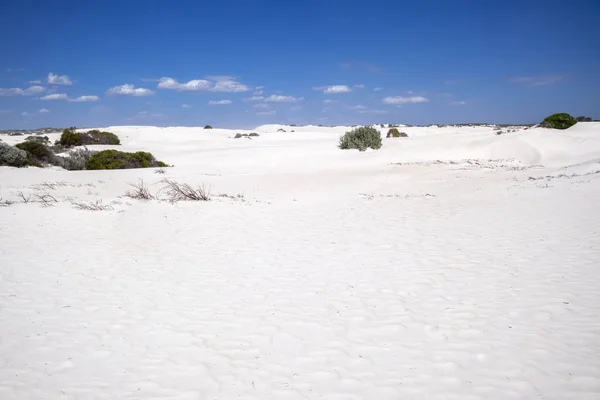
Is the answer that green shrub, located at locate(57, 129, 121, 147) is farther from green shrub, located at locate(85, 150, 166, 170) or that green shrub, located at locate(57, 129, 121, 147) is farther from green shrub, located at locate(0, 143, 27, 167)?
green shrub, located at locate(0, 143, 27, 167)

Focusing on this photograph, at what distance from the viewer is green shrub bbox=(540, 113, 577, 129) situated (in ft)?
114

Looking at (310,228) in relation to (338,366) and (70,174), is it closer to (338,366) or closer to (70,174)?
(338,366)

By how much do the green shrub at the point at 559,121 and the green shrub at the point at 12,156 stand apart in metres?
37.5

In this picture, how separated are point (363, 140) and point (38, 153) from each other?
19729 millimetres

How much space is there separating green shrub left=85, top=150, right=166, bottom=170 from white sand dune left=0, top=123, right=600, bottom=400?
878 cm

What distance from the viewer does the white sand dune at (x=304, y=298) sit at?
381cm

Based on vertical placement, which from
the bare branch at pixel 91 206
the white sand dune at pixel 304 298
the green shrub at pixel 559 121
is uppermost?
the green shrub at pixel 559 121

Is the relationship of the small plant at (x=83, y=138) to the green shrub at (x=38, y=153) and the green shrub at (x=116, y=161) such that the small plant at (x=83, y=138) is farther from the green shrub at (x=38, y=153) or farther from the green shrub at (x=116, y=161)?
the green shrub at (x=116, y=161)

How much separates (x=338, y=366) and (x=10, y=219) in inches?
373

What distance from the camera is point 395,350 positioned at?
4309 mm

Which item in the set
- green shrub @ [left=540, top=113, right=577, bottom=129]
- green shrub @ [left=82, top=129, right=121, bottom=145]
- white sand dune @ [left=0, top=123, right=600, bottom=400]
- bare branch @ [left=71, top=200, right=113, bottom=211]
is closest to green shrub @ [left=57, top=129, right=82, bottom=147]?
green shrub @ [left=82, top=129, right=121, bottom=145]

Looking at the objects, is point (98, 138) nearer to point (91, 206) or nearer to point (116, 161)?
point (116, 161)

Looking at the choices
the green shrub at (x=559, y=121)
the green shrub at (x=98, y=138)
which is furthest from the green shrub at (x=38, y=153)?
the green shrub at (x=559, y=121)

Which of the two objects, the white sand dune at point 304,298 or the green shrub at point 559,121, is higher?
the green shrub at point 559,121
